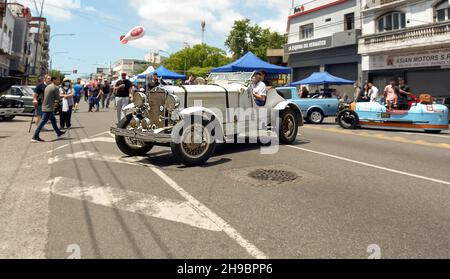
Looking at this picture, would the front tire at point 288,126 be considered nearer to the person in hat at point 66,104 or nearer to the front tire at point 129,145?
the front tire at point 129,145

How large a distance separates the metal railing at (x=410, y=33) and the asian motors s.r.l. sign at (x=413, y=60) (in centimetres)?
123

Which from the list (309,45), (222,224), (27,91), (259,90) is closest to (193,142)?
(259,90)

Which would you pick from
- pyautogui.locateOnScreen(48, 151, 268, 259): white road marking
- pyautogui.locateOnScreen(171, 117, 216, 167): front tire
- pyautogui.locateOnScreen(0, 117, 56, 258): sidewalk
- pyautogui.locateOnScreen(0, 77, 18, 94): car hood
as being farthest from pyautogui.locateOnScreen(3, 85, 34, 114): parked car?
pyautogui.locateOnScreen(171, 117, 216, 167): front tire

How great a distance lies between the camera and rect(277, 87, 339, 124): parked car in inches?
631

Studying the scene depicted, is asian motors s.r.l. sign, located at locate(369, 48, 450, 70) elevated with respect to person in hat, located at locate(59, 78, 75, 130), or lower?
elevated

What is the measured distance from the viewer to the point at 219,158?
7098 mm

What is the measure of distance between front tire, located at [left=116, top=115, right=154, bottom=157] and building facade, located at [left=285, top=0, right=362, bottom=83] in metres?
24.2

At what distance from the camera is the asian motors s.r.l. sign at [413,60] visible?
21844 mm

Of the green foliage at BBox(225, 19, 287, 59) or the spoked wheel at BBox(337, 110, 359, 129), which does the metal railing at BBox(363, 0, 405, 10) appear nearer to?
the spoked wheel at BBox(337, 110, 359, 129)

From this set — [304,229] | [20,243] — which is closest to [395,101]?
[304,229]

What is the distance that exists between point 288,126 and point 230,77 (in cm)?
201

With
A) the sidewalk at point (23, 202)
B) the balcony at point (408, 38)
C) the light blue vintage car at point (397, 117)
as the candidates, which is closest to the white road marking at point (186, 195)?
the sidewalk at point (23, 202)

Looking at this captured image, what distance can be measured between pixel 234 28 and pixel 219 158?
5202 cm

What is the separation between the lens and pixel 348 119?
1386 cm
